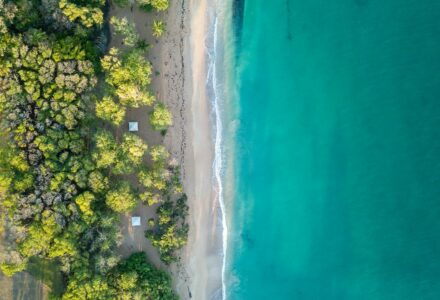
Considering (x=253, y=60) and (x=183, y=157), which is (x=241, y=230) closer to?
(x=183, y=157)

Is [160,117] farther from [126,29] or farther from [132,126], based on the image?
[126,29]

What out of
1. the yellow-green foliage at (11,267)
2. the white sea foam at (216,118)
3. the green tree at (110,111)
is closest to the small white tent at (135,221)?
the white sea foam at (216,118)

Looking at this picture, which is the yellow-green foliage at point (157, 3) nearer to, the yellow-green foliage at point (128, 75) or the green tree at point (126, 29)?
the green tree at point (126, 29)

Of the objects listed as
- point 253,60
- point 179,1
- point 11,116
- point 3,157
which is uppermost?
point 179,1

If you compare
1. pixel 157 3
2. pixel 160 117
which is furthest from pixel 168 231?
pixel 157 3

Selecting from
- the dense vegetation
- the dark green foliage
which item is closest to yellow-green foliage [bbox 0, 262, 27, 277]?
the dense vegetation

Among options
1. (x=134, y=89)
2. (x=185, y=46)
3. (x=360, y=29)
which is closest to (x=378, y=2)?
(x=360, y=29)

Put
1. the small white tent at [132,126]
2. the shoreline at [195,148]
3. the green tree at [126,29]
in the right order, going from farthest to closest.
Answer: the shoreline at [195,148] < the small white tent at [132,126] < the green tree at [126,29]
